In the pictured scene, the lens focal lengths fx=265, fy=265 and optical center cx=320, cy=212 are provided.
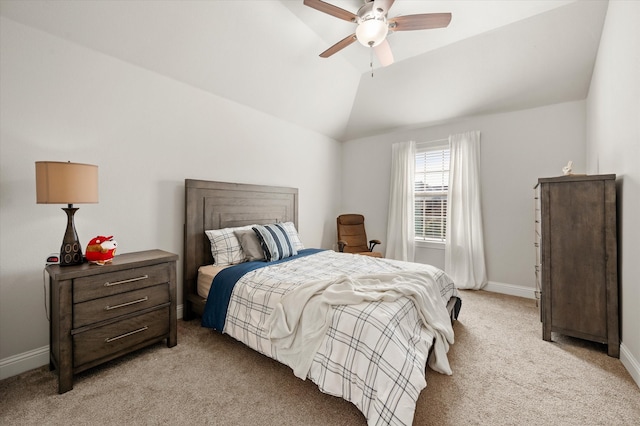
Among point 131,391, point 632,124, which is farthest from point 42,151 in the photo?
point 632,124

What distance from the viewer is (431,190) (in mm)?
4285

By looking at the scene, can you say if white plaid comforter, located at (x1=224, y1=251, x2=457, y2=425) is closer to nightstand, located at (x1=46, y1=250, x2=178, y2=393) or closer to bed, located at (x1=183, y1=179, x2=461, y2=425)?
bed, located at (x1=183, y1=179, x2=461, y2=425)

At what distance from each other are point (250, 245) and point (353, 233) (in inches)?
83.6

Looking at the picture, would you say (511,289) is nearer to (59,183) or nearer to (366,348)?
(366,348)

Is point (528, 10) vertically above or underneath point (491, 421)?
above

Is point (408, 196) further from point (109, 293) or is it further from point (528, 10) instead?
point (109, 293)

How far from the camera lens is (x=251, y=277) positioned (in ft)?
7.39

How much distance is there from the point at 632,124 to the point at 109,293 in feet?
12.6

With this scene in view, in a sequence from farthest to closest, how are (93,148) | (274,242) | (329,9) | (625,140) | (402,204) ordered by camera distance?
(402,204) → (274,242) → (93,148) → (329,9) → (625,140)

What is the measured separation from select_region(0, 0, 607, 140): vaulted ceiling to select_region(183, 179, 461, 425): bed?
1.31 meters

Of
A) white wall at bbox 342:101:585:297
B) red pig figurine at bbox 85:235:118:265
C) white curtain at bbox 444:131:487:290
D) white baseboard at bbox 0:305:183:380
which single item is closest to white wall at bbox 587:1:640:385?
white wall at bbox 342:101:585:297

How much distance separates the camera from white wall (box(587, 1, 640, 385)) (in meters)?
1.77

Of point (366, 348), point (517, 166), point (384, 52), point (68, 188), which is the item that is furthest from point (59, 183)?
point (517, 166)

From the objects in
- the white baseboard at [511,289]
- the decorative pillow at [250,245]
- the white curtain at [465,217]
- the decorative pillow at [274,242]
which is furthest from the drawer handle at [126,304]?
the white baseboard at [511,289]
